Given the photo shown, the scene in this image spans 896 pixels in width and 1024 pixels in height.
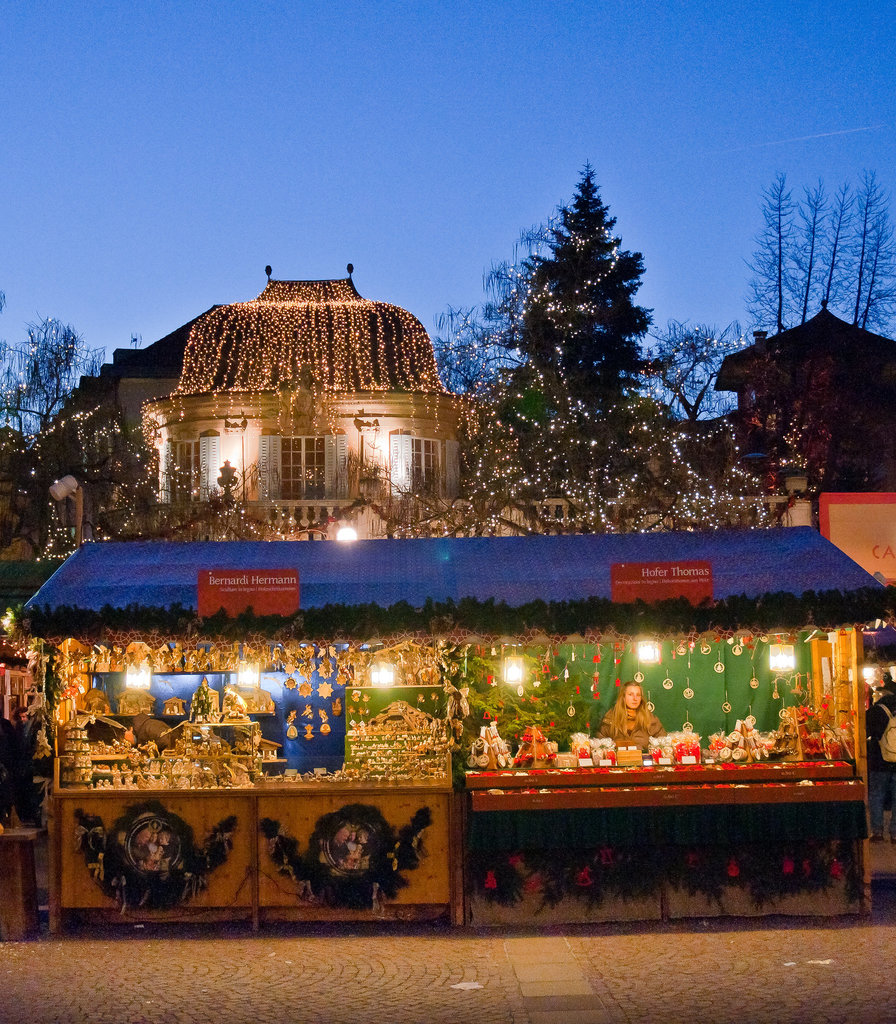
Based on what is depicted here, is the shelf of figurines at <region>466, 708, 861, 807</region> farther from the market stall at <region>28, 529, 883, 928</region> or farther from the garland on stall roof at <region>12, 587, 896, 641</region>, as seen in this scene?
the garland on stall roof at <region>12, 587, 896, 641</region>

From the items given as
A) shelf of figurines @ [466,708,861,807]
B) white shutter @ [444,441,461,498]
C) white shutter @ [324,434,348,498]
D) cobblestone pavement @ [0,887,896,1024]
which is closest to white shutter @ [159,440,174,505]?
white shutter @ [324,434,348,498]

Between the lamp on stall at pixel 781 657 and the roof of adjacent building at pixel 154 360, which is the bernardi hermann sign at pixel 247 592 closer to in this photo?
the lamp on stall at pixel 781 657

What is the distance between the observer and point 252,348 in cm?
2806

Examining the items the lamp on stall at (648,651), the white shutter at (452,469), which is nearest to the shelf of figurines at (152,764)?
the lamp on stall at (648,651)

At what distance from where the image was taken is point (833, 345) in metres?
37.4

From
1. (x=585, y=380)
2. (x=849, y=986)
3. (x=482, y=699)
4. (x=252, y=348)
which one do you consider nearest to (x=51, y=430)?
(x=252, y=348)

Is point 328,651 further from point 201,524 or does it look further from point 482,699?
point 201,524

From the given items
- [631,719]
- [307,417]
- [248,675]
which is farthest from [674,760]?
[307,417]

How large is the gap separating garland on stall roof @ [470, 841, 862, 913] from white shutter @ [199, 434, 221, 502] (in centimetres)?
1742

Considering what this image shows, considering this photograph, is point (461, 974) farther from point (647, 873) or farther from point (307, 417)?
point (307, 417)

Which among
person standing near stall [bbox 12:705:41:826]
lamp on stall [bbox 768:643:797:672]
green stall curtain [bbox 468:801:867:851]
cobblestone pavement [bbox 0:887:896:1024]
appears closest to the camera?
cobblestone pavement [bbox 0:887:896:1024]

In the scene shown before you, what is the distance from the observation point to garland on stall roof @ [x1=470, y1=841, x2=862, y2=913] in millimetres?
9898

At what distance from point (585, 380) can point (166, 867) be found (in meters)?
25.0

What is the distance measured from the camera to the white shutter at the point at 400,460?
86.6ft
